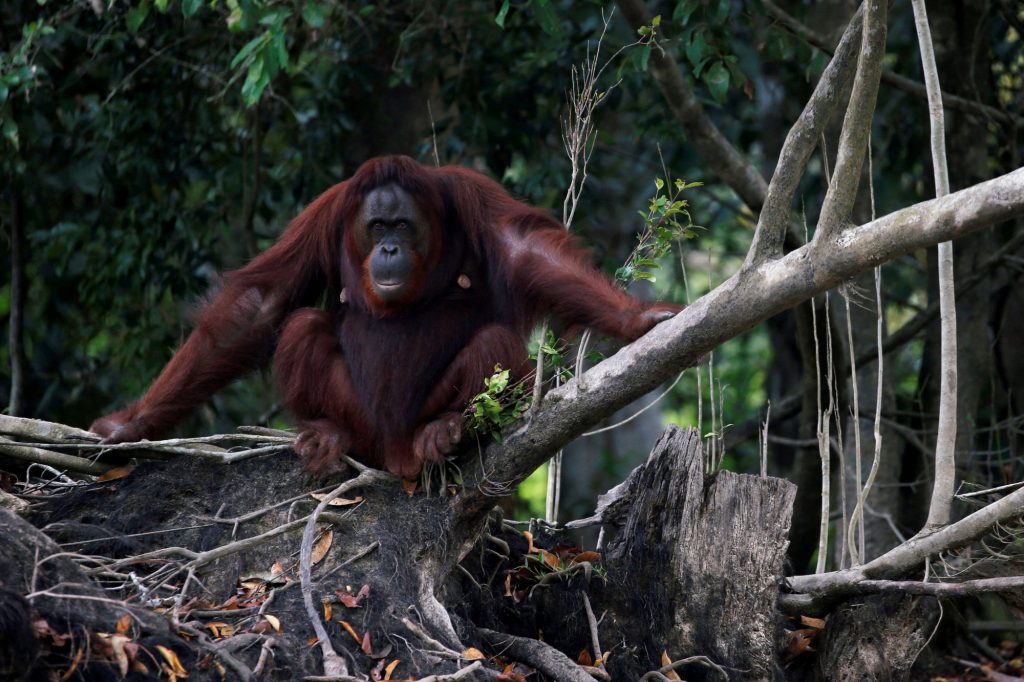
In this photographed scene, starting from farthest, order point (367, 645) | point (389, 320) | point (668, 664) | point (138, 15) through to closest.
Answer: point (138, 15), point (389, 320), point (668, 664), point (367, 645)

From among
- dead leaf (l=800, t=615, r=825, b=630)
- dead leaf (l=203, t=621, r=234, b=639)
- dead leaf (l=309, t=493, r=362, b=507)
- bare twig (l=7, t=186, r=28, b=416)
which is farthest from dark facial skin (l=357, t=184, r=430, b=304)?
bare twig (l=7, t=186, r=28, b=416)

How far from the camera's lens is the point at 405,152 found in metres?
7.87

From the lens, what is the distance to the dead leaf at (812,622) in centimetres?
447

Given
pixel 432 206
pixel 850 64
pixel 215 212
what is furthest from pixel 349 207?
pixel 215 212

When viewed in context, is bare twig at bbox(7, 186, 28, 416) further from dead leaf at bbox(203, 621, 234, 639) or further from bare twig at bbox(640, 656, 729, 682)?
bare twig at bbox(640, 656, 729, 682)

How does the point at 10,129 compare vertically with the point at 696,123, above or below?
below

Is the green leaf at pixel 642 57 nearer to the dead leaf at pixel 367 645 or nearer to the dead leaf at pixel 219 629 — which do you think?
the dead leaf at pixel 367 645

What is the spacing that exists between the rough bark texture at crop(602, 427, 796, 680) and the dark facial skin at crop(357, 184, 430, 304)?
117 centimetres

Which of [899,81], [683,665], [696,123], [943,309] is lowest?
[683,665]

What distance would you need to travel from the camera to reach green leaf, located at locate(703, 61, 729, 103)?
18.2ft

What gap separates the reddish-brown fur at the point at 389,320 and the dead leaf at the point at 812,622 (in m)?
1.36

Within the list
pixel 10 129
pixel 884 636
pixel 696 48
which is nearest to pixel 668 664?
pixel 884 636

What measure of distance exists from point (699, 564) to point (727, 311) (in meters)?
1.32

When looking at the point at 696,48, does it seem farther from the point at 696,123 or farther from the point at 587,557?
the point at 587,557
